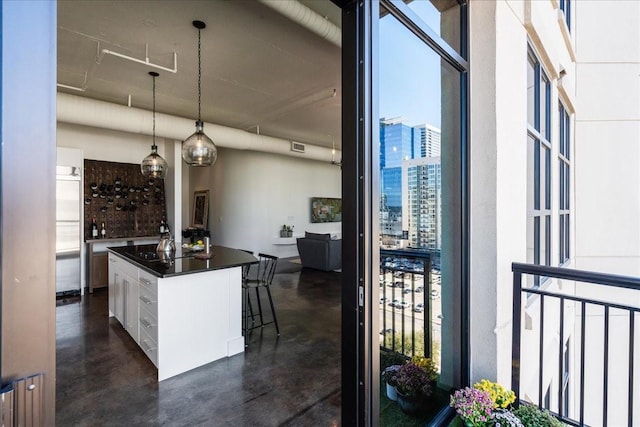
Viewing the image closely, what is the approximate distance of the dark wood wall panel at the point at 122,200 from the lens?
5.72 metres

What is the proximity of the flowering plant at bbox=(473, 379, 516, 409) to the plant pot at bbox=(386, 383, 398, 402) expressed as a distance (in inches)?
19.6

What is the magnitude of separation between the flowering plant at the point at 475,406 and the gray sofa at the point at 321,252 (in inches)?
198

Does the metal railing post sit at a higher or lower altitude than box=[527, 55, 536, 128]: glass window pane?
lower

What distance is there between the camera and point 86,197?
563cm

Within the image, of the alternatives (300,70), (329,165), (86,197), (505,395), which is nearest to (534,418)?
(505,395)

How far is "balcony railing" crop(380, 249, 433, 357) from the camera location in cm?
168

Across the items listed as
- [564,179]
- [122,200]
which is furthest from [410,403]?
[122,200]

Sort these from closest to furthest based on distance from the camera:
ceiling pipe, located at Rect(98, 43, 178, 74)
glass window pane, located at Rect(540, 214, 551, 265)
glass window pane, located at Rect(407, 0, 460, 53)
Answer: glass window pane, located at Rect(407, 0, 460, 53), glass window pane, located at Rect(540, 214, 551, 265), ceiling pipe, located at Rect(98, 43, 178, 74)

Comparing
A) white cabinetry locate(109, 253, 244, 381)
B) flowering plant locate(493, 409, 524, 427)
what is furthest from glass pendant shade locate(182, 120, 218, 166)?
flowering plant locate(493, 409, 524, 427)

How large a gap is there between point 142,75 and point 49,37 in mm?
4263

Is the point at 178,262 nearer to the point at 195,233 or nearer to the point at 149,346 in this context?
the point at 149,346

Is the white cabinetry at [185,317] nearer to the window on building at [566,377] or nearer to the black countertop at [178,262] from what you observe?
the black countertop at [178,262]

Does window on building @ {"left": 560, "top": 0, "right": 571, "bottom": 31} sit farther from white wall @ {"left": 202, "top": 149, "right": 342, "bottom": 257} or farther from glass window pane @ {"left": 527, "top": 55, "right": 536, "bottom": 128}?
white wall @ {"left": 202, "top": 149, "right": 342, "bottom": 257}

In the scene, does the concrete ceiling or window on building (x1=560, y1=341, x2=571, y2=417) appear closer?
the concrete ceiling
